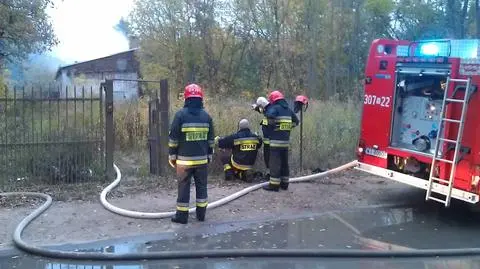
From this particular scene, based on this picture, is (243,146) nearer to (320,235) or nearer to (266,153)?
(266,153)

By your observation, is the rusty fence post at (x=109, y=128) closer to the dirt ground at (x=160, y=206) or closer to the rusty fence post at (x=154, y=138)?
the dirt ground at (x=160, y=206)

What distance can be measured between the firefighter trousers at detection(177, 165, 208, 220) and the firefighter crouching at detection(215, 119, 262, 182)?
240cm

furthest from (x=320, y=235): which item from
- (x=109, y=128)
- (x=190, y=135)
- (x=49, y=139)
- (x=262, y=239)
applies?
(x=49, y=139)

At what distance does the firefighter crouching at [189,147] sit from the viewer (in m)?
6.74

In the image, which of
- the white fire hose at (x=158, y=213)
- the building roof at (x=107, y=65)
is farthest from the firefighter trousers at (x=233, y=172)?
the building roof at (x=107, y=65)

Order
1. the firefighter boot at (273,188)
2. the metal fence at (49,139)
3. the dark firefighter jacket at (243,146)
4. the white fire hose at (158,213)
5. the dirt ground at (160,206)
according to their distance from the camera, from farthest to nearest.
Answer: the dark firefighter jacket at (243,146) → the firefighter boot at (273,188) → the metal fence at (49,139) → the white fire hose at (158,213) → the dirt ground at (160,206)

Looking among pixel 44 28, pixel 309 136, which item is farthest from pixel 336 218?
pixel 44 28

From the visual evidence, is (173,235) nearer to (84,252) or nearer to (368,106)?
(84,252)

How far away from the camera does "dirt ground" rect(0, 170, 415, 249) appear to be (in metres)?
6.54

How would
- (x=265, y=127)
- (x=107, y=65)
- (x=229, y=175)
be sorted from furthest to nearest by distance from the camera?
1. (x=107, y=65)
2. (x=229, y=175)
3. (x=265, y=127)

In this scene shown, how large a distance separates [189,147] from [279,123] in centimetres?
225

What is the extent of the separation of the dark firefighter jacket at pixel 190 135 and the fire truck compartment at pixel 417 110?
3.09 m

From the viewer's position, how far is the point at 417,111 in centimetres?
798

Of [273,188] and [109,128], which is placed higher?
[109,128]
